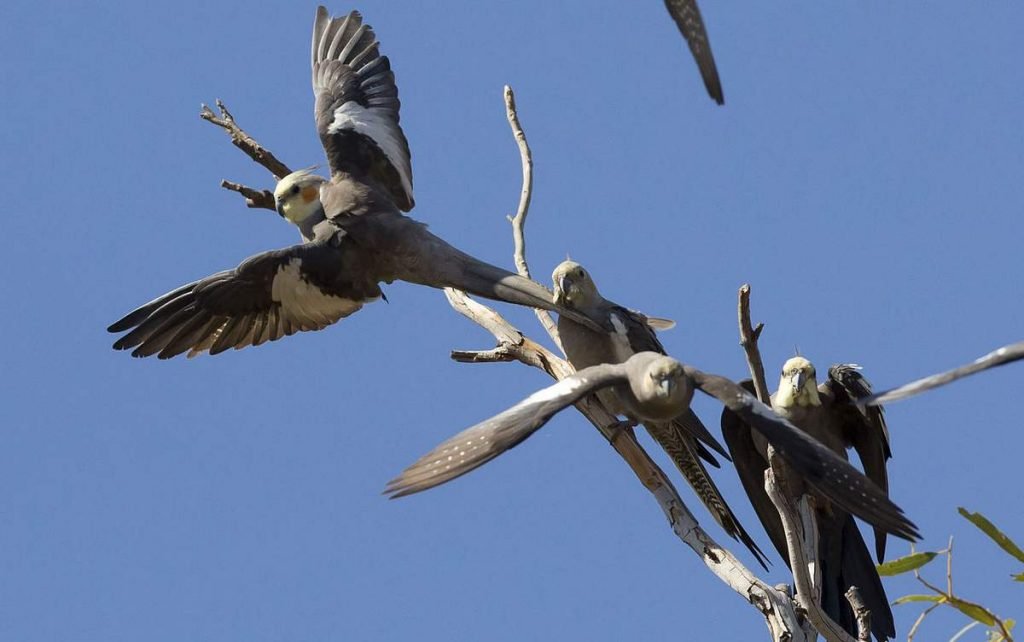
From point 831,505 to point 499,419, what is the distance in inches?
86.6

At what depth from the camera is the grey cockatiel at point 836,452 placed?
7.88 meters

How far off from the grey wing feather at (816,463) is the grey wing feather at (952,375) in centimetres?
101

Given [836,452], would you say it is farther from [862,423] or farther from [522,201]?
[522,201]

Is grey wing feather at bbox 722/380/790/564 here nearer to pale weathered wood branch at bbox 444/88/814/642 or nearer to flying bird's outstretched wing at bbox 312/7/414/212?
pale weathered wood branch at bbox 444/88/814/642

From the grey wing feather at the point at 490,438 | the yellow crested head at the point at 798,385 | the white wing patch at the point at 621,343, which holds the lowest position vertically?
the yellow crested head at the point at 798,385

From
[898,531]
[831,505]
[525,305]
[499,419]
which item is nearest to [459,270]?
[525,305]

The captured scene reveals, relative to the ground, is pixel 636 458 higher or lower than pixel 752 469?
higher

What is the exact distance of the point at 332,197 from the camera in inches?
339

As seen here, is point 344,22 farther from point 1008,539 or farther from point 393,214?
point 1008,539

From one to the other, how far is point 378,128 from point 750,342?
3.35m

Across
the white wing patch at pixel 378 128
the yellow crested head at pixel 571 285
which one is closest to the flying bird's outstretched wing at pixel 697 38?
the yellow crested head at pixel 571 285

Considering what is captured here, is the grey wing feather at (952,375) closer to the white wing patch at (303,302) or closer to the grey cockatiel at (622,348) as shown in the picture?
the grey cockatiel at (622,348)

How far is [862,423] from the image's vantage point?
812cm

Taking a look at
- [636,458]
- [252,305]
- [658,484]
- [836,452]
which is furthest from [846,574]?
[252,305]
